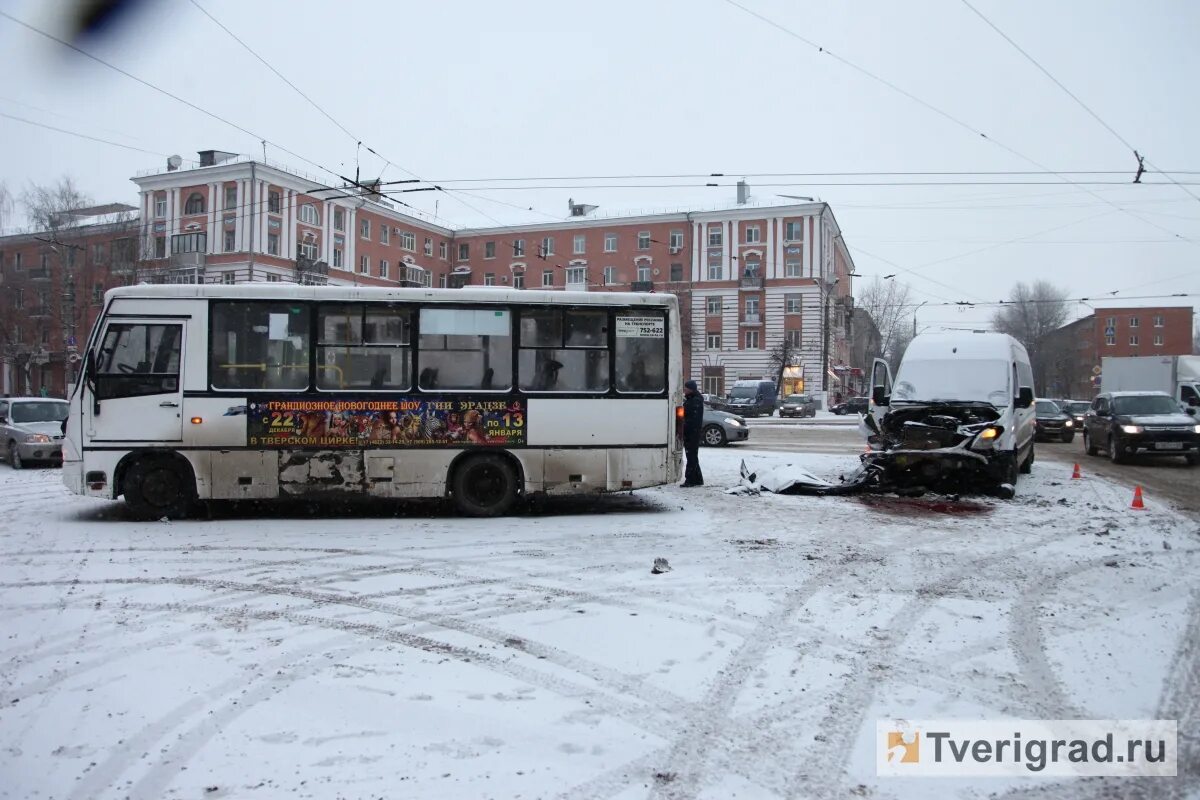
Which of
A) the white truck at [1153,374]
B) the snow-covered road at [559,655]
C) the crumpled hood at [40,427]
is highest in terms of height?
the white truck at [1153,374]

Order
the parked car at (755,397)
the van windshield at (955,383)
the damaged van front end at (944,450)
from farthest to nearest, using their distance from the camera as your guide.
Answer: the parked car at (755,397) < the van windshield at (955,383) < the damaged van front end at (944,450)

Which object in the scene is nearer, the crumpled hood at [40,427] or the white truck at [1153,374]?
the crumpled hood at [40,427]

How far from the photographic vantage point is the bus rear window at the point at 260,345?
9.97m

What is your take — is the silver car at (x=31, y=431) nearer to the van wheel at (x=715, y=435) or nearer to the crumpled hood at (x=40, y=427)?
the crumpled hood at (x=40, y=427)

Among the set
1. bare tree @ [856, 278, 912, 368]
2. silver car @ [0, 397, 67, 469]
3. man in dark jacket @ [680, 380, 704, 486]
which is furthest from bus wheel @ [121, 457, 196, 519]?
bare tree @ [856, 278, 912, 368]

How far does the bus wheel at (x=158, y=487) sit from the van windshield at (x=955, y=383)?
10991 mm

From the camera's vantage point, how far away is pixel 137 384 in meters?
9.88

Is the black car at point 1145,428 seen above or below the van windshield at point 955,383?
below

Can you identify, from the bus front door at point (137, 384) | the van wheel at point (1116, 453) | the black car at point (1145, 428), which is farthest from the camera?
the van wheel at point (1116, 453)

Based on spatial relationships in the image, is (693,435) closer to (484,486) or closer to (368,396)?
(484,486)

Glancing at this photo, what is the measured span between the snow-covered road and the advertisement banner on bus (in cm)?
121

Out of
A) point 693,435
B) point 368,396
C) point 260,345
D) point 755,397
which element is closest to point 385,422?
point 368,396

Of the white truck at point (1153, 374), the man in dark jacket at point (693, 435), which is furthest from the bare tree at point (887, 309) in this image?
the man in dark jacket at point (693, 435)

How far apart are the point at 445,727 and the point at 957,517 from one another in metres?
8.66
